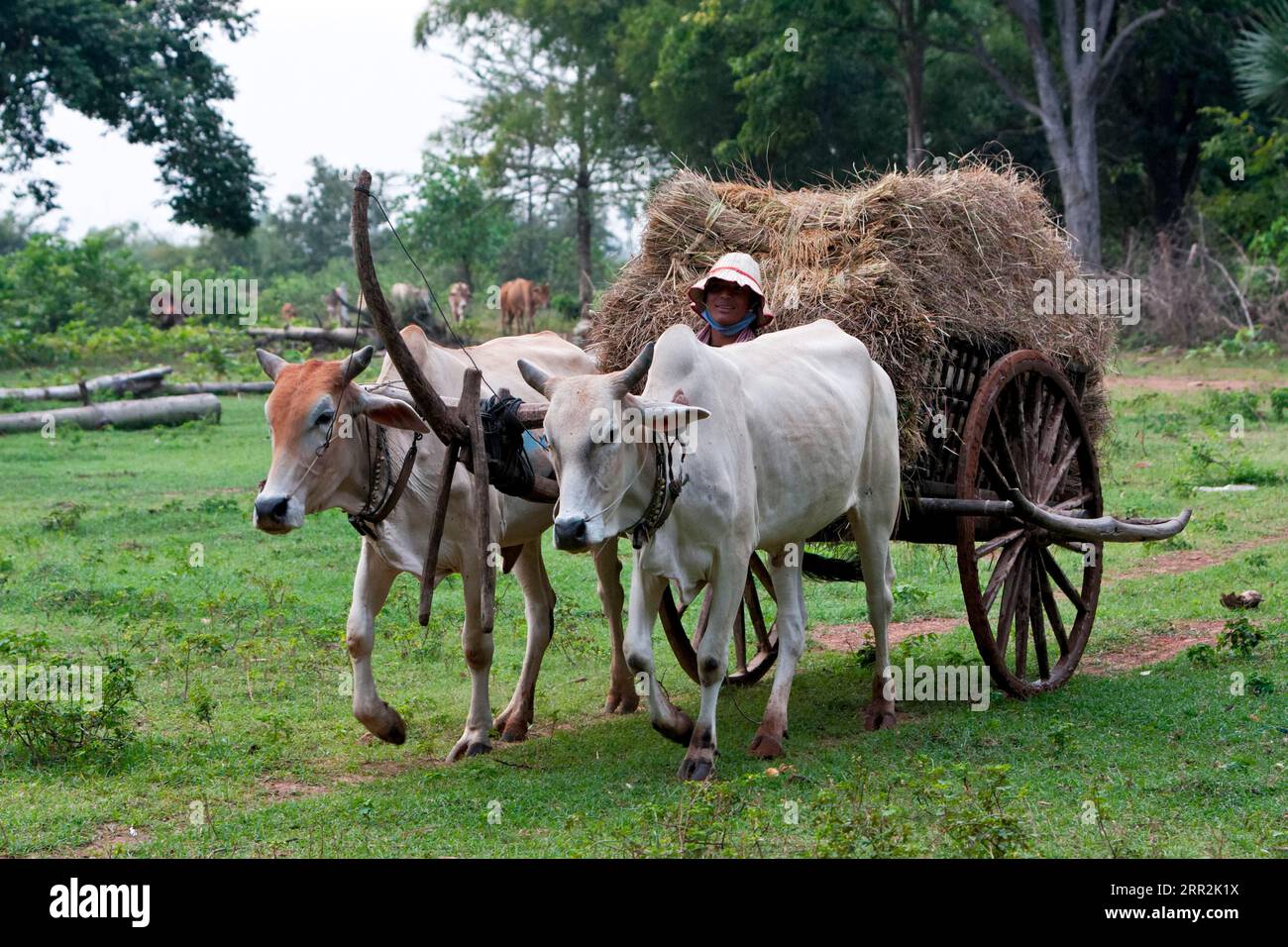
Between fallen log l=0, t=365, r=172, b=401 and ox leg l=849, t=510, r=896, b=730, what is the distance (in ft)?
45.5

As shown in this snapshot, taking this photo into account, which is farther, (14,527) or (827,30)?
(827,30)

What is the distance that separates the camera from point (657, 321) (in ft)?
22.3

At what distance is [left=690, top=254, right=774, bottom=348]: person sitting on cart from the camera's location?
21.6 ft

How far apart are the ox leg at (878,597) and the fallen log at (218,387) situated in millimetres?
14507

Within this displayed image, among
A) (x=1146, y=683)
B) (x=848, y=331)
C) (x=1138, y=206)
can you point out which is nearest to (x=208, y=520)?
(x=848, y=331)

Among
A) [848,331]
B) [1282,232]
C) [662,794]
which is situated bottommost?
[662,794]

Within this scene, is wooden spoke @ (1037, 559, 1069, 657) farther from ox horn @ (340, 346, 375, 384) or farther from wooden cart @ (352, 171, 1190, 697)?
ox horn @ (340, 346, 375, 384)

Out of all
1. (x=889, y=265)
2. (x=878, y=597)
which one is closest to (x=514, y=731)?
(x=878, y=597)

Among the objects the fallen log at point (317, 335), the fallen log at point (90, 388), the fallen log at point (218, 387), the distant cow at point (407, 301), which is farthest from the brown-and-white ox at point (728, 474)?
the distant cow at point (407, 301)

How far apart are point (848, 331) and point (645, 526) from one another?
176 centimetres

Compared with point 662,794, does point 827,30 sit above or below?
above

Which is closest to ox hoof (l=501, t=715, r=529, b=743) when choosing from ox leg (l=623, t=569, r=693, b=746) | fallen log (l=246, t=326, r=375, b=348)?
ox leg (l=623, t=569, r=693, b=746)
